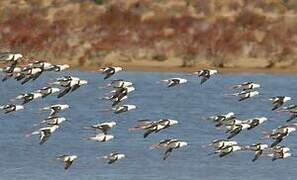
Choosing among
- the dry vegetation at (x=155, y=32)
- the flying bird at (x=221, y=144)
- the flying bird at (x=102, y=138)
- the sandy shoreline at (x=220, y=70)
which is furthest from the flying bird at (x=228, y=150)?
the dry vegetation at (x=155, y=32)

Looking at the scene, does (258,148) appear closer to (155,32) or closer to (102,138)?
(102,138)

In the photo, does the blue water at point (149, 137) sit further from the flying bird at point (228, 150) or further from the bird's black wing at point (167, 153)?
the flying bird at point (228, 150)

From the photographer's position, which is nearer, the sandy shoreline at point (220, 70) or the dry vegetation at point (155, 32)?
the sandy shoreline at point (220, 70)

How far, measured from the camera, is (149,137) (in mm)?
49688

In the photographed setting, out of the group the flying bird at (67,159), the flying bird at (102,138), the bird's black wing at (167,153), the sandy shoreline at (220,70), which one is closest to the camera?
the flying bird at (67,159)

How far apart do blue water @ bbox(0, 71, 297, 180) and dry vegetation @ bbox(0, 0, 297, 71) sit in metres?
3.74

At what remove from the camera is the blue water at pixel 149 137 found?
43781 millimetres

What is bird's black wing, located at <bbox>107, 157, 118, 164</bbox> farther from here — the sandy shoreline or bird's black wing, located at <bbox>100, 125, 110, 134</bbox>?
the sandy shoreline

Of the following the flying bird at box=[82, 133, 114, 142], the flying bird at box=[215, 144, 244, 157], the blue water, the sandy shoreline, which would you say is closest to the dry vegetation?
the sandy shoreline

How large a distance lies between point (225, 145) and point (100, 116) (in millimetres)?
9779

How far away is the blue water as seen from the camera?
43.8 m

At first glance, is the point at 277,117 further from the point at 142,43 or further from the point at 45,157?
the point at 142,43

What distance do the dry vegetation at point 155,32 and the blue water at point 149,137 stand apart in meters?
3.74

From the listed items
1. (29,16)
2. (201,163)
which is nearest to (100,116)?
(201,163)
